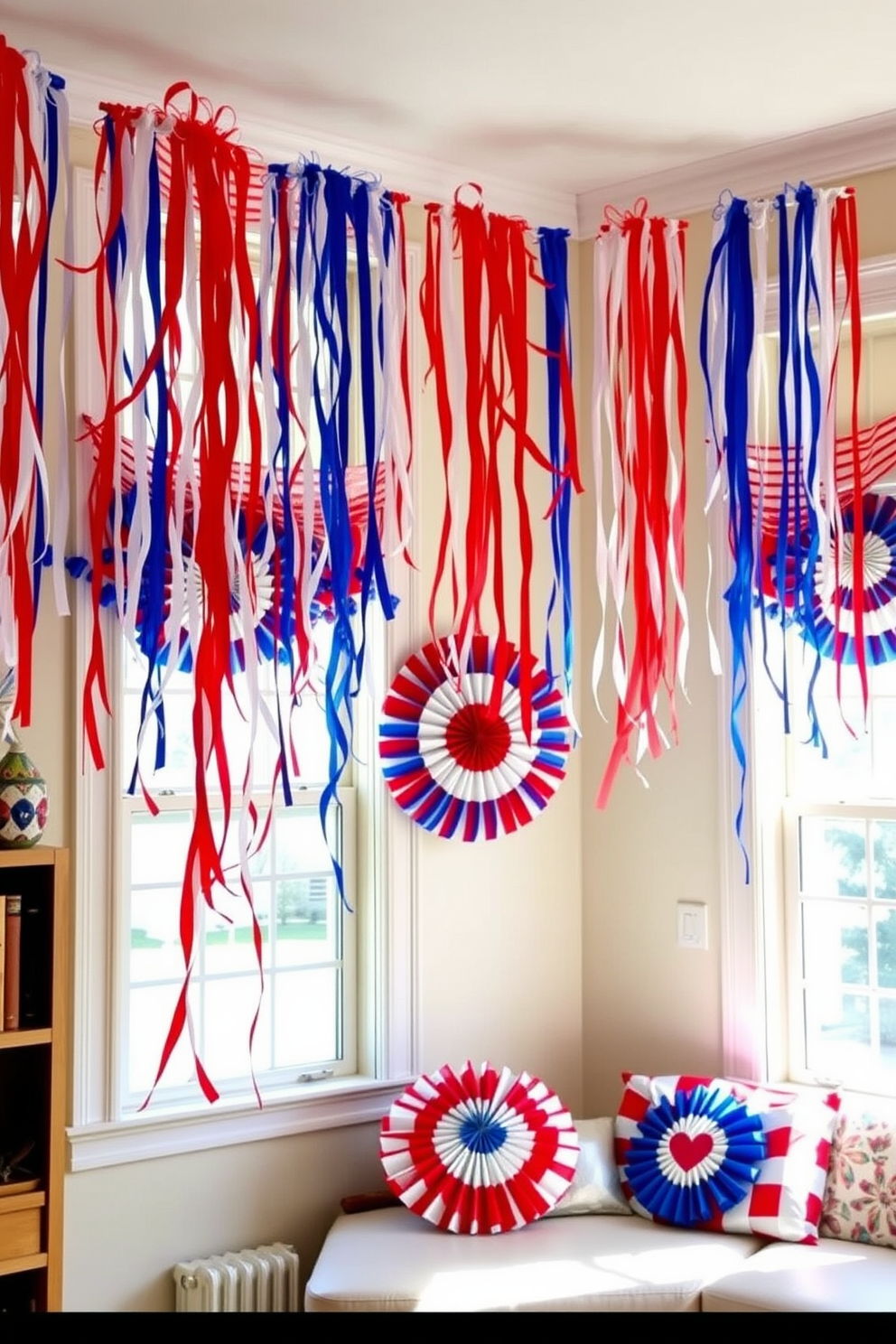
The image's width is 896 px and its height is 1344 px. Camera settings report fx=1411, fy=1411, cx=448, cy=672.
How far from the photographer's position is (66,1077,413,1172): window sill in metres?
2.91

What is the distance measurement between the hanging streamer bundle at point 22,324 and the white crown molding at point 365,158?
585mm

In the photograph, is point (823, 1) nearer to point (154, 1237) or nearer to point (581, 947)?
point (581, 947)

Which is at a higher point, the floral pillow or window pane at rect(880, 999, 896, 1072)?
window pane at rect(880, 999, 896, 1072)

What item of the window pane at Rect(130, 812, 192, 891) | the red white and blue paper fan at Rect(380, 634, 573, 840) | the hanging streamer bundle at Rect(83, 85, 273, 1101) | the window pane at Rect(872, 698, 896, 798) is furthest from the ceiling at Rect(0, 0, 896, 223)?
the window pane at Rect(130, 812, 192, 891)

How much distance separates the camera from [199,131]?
7.94 ft

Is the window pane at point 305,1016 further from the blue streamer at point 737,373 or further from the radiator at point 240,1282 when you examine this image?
the blue streamer at point 737,373

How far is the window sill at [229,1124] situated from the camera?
114 inches

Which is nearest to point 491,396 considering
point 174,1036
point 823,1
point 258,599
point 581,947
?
point 258,599

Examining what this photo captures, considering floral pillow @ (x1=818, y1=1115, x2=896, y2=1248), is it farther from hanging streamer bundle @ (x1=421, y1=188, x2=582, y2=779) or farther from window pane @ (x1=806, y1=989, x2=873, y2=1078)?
hanging streamer bundle @ (x1=421, y1=188, x2=582, y2=779)

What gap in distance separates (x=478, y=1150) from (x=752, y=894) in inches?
35.7

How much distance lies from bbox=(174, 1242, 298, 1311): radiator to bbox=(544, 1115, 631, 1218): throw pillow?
1.90 feet

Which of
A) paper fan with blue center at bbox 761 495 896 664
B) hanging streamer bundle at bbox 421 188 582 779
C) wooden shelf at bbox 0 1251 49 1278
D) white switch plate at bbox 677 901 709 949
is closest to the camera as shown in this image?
wooden shelf at bbox 0 1251 49 1278

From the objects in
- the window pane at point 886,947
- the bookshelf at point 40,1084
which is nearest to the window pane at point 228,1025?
the bookshelf at point 40,1084
